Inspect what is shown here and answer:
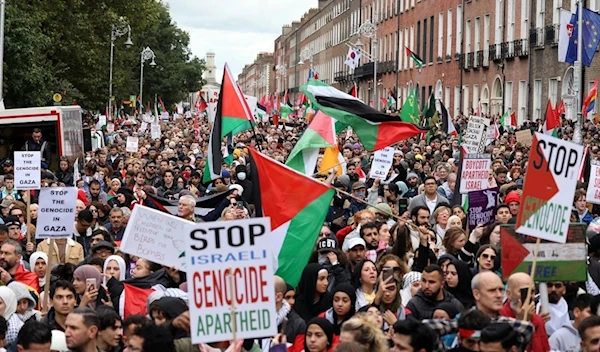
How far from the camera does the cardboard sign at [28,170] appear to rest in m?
16.1

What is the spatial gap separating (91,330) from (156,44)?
100879 millimetres

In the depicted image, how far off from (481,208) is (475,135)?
16.6 ft

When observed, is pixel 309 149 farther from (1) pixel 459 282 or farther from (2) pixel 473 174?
(1) pixel 459 282

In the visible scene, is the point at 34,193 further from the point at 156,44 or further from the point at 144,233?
the point at 156,44

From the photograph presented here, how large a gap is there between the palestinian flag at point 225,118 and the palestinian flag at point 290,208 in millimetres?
5775

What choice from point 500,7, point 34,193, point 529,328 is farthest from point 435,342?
point 500,7

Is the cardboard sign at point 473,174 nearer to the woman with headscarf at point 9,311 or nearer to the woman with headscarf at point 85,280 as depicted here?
the woman with headscarf at point 85,280

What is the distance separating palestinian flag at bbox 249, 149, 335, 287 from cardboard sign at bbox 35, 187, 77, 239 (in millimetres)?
1858

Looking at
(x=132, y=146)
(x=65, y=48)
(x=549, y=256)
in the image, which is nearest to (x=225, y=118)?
(x=549, y=256)

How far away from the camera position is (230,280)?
23.2ft

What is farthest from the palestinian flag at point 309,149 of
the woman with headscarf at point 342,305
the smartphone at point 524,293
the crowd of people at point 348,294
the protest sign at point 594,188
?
the smartphone at point 524,293

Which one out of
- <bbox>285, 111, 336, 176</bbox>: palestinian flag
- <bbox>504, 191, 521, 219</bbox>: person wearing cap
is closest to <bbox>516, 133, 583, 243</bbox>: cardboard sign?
<bbox>504, 191, 521, 219</bbox>: person wearing cap

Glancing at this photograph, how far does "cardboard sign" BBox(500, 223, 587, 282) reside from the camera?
8383 mm

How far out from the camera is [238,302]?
7125 mm
